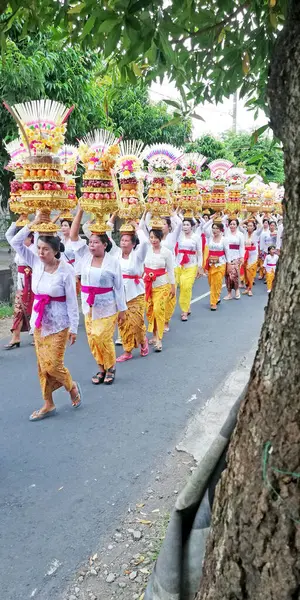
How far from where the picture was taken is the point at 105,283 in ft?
17.6

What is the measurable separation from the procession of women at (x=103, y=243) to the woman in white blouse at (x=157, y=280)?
15 millimetres

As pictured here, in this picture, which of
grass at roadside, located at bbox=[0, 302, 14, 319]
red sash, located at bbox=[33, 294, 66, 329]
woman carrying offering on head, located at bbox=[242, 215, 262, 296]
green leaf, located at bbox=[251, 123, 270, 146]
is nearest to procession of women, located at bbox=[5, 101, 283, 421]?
red sash, located at bbox=[33, 294, 66, 329]

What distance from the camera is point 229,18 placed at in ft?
7.69

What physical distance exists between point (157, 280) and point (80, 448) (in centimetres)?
351

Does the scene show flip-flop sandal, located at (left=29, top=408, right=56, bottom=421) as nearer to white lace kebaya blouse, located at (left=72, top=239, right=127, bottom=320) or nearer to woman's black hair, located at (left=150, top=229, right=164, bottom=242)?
white lace kebaya blouse, located at (left=72, top=239, right=127, bottom=320)

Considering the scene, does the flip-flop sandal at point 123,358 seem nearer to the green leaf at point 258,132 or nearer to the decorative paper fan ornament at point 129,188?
the decorative paper fan ornament at point 129,188

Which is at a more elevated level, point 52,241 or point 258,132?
point 258,132

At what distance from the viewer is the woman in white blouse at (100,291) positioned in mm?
5324

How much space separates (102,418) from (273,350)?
11.2 feet

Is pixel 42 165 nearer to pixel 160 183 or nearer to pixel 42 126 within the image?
pixel 42 126

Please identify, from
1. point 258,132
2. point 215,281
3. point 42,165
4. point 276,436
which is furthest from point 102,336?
point 215,281

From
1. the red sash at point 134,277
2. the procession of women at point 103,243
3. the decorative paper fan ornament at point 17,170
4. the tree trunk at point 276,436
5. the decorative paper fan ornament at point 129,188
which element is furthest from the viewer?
the decorative paper fan ornament at point 129,188

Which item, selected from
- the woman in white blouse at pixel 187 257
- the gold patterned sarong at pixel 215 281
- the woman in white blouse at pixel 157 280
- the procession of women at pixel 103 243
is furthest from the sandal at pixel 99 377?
the gold patterned sarong at pixel 215 281

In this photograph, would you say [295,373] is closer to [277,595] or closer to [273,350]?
[273,350]
